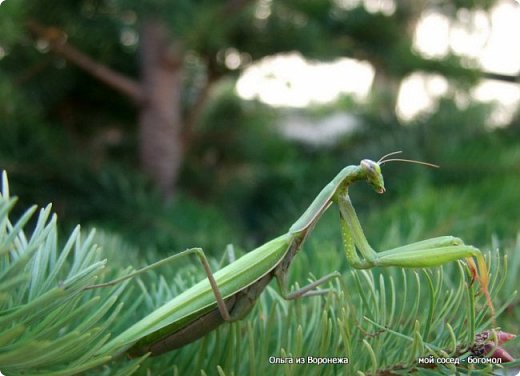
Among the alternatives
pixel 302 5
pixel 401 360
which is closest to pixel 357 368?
pixel 401 360

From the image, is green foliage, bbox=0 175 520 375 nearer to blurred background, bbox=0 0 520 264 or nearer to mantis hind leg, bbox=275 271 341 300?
mantis hind leg, bbox=275 271 341 300

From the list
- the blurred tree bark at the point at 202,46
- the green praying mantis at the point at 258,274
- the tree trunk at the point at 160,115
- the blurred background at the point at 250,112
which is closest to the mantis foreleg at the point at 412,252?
the green praying mantis at the point at 258,274

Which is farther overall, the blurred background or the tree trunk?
the tree trunk

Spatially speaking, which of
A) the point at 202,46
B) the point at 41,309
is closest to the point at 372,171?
the point at 41,309

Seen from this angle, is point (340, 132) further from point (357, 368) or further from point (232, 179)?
point (357, 368)

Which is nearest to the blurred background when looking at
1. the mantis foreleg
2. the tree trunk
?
the tree trunk

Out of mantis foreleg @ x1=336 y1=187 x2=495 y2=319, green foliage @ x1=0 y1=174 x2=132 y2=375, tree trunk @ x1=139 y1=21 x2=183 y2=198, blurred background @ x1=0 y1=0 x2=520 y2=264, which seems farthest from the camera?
tree trunk @ x1=139 y1=21 x2=183 y2=198

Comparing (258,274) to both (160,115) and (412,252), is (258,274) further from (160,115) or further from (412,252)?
(160,115)
